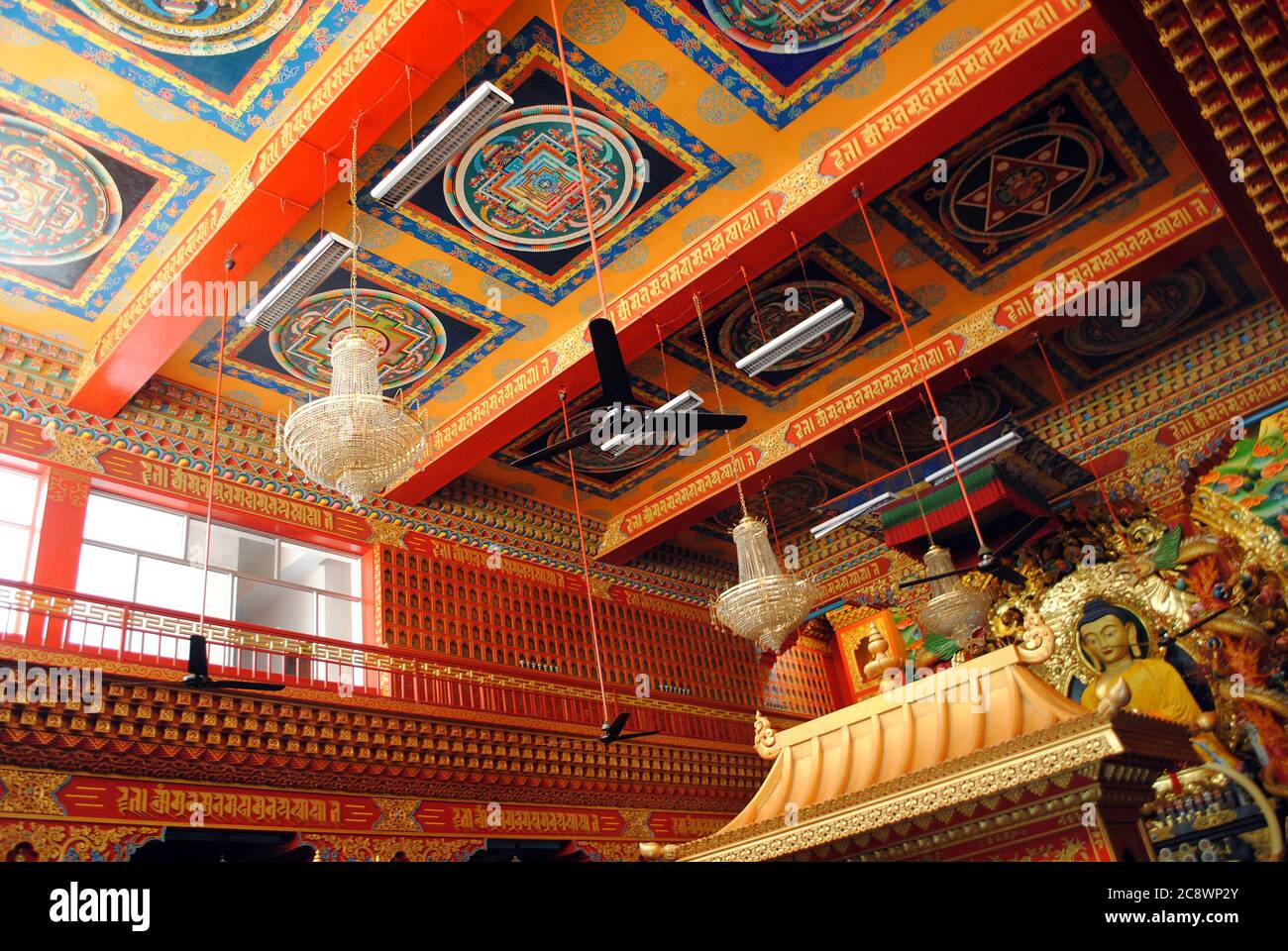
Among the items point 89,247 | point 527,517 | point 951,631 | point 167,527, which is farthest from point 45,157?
point 951,631

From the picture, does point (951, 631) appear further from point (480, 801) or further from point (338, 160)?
point (338, 160)

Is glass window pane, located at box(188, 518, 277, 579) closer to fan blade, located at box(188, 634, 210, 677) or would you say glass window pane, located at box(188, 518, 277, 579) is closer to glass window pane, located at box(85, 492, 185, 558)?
glass window pane, located at box(85, 492, 185, 558)

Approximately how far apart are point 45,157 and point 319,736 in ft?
13.6

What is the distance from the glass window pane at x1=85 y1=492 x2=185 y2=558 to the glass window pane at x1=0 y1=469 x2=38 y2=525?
14.4 inches

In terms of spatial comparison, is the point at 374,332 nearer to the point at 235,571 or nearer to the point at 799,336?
the point at 235,571

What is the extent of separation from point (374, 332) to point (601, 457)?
9.31ft

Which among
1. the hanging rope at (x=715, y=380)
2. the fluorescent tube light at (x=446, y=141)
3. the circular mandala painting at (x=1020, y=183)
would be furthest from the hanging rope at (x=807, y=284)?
the fluorescent tube light at (x=446, y=141)

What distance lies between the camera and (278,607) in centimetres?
808

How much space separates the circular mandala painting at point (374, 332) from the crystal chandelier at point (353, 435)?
2.46 m

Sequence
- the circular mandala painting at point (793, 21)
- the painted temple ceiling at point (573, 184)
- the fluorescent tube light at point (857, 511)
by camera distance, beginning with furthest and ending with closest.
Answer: the fluorescent tube light at point (857, 511) < the circular mandala painting at point (793, 21) < the painted temple ceiling at point (573, 184)

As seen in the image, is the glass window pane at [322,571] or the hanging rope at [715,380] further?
the glass window pane at [322,571]

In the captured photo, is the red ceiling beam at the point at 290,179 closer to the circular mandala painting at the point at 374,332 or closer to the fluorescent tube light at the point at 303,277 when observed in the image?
the fluorescent tube light at the point at 303,277

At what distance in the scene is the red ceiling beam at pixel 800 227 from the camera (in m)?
5.34

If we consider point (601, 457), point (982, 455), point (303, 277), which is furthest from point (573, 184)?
point (982, 455)
